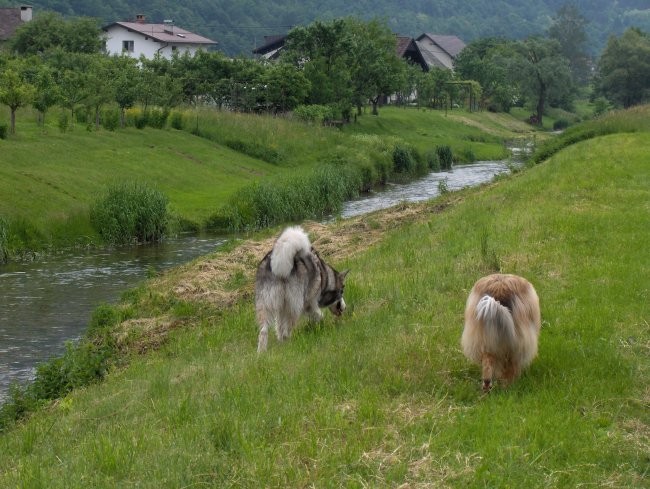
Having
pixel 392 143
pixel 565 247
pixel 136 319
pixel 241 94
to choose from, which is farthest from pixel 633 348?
pixel 241 94

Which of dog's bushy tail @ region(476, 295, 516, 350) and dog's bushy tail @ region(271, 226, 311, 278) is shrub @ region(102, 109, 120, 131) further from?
dog's bushy tail @ region(476, 295, 516, 350)

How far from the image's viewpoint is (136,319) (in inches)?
723

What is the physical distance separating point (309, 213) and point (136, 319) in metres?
19.8

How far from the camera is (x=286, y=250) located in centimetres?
1248

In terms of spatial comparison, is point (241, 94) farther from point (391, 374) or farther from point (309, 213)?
point (391, 374)

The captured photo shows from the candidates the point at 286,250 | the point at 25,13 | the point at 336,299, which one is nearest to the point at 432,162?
the point at 336,299

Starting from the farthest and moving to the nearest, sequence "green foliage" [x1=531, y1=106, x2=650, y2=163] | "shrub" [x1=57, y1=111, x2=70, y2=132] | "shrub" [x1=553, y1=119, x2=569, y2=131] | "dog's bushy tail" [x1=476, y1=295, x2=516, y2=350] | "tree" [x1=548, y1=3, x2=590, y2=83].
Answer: "tree" [x1=548, y1=3, x2=590, y2=83] → "shrub" [x1=553, y1=119, x2=569, y2=131] → "green foliage" [x1=531, y1=106, x2=650, y2=163] → "shrub" [x1=57, y1=111, x2=70, y2=132] → "dog's bushy tail" [x1=476, y1=295, x2=516, y2=350]

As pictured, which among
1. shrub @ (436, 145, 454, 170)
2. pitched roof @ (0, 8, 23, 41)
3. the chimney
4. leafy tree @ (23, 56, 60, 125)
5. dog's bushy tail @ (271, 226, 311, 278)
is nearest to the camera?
dog's bushy tail @ (271, 226, 311, 278)

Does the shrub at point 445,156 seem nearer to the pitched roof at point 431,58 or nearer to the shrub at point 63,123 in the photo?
the shrub at point 63,123

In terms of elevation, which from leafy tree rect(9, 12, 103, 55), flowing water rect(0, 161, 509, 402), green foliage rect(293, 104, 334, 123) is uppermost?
leafy tree rect(9, 12, 103, 55)

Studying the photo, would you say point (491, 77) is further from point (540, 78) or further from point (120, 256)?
point (120, 256)

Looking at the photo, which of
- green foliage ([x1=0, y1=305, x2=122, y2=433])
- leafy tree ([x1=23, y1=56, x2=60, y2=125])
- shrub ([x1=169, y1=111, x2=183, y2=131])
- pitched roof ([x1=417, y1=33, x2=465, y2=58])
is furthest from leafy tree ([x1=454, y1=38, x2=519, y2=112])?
green foliage ([x1=0, y1=305, x2=122, y2=433])

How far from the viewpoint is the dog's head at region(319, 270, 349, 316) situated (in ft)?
46.1

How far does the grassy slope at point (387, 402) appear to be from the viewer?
7719 millimetres
